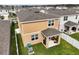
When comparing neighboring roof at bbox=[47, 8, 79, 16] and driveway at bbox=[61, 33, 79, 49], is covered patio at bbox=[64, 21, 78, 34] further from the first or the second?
neighboring roof at bbox=[47, 8, 79, 16]

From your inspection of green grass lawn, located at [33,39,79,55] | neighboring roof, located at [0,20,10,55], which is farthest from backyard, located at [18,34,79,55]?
neighboring roof, located at [0,20,10,55]

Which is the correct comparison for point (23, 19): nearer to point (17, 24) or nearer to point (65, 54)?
point (17, 24)

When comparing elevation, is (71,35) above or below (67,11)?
below

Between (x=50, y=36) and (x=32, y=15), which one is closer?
(x=32, y=15)

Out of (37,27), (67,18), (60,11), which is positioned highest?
(60,11)

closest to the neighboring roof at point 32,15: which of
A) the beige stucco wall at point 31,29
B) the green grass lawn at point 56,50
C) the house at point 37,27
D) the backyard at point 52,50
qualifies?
the house at point 37,27

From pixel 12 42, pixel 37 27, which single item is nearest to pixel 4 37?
pixel 12 42

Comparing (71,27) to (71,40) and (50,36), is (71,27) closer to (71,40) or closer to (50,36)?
(71,40)

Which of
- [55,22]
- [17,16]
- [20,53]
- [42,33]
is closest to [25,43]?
[20,53]
